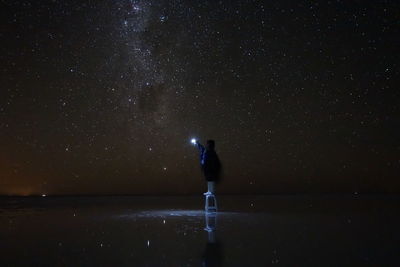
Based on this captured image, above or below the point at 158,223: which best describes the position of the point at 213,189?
above

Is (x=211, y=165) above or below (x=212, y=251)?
above

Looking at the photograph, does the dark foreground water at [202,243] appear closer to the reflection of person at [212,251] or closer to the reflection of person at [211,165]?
the reflection of person at [212,251]

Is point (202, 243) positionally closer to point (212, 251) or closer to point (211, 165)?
point (212, 251)

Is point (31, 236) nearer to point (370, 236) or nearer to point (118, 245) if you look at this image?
point (118, 245)

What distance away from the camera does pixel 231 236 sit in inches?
306

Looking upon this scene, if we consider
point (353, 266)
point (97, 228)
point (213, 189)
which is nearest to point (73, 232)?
point (97, 228)

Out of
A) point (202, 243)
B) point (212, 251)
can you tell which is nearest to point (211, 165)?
point (202, 243)

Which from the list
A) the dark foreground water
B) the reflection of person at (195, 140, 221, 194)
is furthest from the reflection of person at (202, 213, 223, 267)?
the reflection of person at (195, 140, 221, 194)

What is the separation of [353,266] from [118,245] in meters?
3.59

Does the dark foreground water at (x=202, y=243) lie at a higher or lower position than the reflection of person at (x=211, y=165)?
lower

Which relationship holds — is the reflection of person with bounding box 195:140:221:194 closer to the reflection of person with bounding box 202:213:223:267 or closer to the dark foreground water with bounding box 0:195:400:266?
the dark foreground water with bounding box 0:195:400:266

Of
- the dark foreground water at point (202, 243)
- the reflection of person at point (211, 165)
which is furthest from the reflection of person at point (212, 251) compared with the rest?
the reflection of person at point (211, 165)

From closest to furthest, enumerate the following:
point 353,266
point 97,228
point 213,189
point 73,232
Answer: point 353,266 < point 73,232 < point 97,228 < point 213,189

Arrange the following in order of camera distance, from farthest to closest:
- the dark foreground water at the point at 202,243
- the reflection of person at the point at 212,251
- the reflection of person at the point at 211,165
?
1. the reflection of person at the point at 211,165
2. the dark foreground water at the point at 202,243
3. the reflection of person at the point at 212,251
